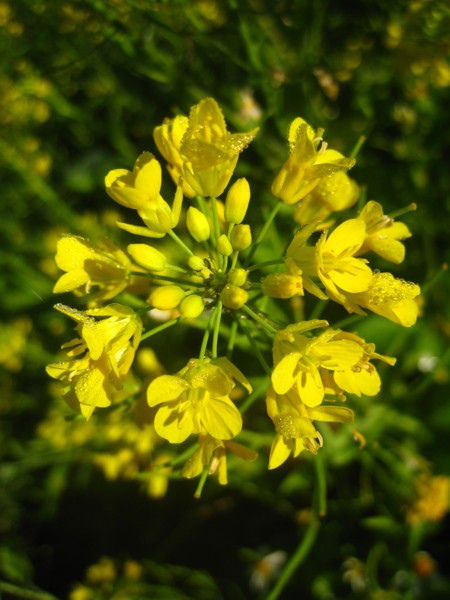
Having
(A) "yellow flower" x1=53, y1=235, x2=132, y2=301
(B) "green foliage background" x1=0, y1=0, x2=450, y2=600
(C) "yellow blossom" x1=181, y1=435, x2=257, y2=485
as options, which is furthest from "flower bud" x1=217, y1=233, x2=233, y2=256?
(B) "green foliage background" x1=0, y1=0, x2=450, y2=600

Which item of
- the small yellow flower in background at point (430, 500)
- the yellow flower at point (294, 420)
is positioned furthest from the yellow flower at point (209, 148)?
the small yellow flower in background at point (430, 500)

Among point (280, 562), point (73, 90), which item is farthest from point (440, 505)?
point (73, 90)

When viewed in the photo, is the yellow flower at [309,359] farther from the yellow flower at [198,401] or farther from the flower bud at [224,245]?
the flower bud at [224,245]

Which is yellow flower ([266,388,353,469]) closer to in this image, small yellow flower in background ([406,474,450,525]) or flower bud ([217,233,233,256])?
flower bud ([217,233,233,256])

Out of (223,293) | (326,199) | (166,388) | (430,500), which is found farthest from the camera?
(430,500)

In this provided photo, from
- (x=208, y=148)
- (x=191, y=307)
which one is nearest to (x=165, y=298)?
(x=191, y=307)

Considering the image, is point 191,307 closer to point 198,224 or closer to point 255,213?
point 198,224
